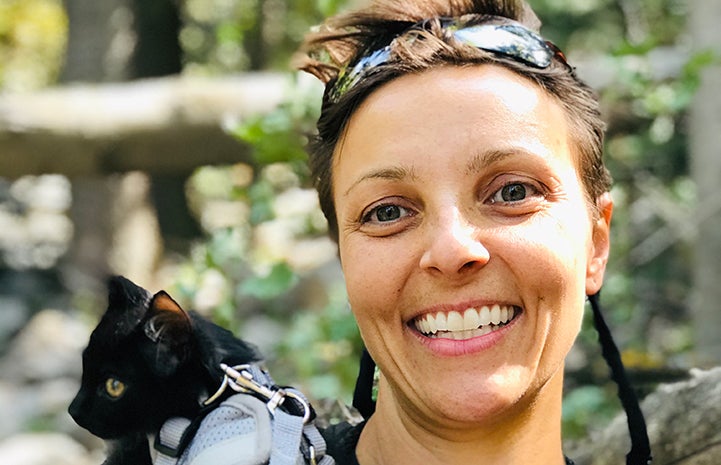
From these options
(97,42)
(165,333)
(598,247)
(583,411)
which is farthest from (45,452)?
(598,247)

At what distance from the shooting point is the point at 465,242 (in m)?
1.67

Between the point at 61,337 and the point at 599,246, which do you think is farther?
the point at 61,337

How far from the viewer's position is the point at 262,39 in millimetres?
13336

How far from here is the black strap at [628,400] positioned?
82.6 inches

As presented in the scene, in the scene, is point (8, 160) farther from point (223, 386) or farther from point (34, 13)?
point (34, 13)

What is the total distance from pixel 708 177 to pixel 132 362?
3.49 meters

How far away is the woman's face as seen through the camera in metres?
1.70

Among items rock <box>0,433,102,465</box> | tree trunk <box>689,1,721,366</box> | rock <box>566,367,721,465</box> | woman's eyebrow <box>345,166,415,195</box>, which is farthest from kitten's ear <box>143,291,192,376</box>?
rock <box>0,433,102,465</box>

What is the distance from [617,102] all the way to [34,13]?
Answer: 568 inches

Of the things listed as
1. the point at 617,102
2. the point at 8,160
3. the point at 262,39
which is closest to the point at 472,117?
the point at 617,102

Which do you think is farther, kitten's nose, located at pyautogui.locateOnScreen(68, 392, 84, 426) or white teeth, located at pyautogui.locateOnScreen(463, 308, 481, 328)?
kitten's nose, located at pyautogui.locateOnScreen(68, 392, 84, 426)

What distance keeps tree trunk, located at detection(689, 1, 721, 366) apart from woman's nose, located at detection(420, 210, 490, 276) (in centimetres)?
311

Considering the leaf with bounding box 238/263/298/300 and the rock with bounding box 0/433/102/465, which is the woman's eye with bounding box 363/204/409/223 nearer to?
the leaf with bounding box 238/263/298/300

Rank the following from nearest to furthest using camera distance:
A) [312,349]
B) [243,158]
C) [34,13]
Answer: [312,349] → [243,158] → [34,13]
